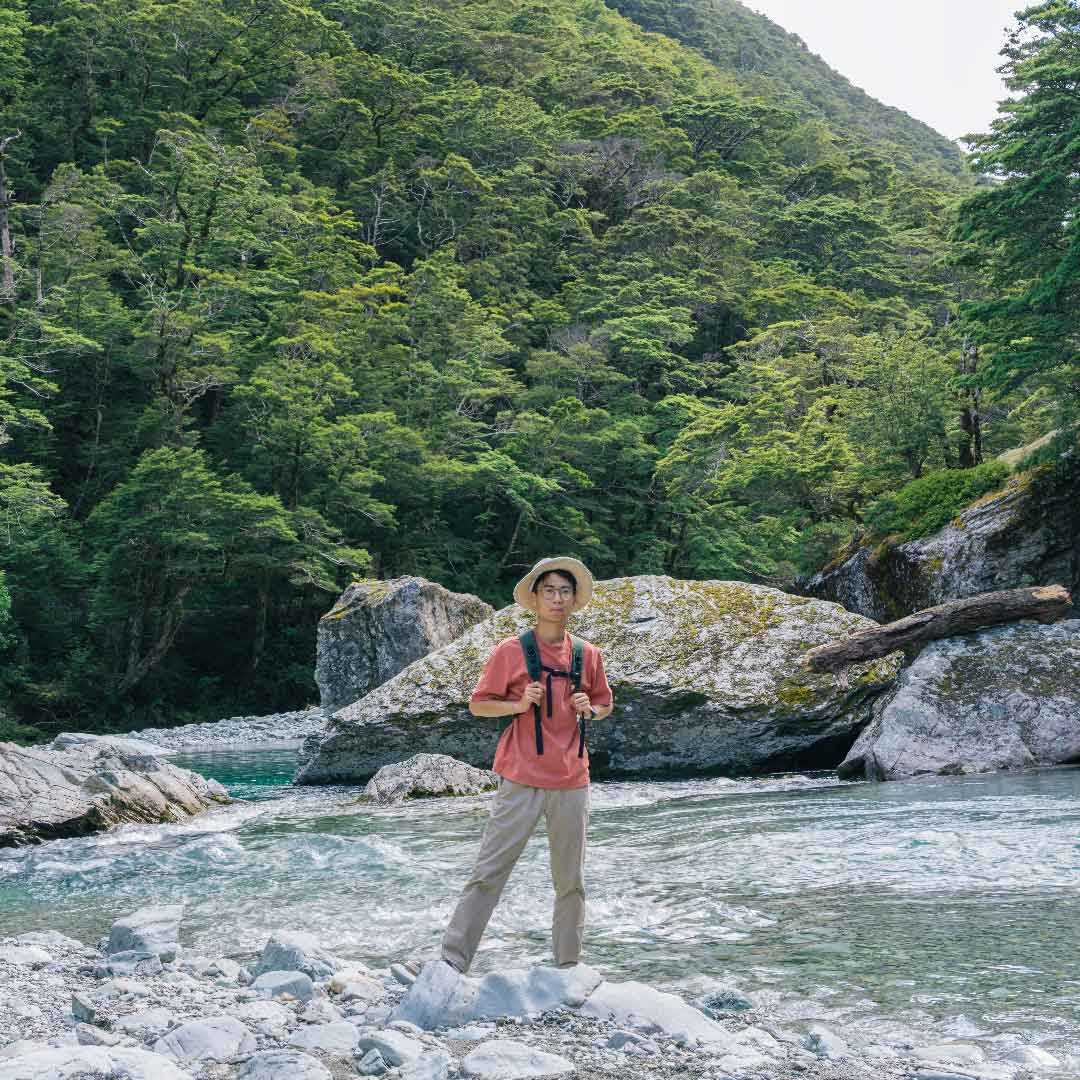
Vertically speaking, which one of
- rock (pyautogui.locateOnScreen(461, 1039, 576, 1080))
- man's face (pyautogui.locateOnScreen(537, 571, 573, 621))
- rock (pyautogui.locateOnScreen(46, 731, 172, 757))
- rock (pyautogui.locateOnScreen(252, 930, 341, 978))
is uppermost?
man's face (pyautogui.locateOnScreen(537, 571, 573, 621))

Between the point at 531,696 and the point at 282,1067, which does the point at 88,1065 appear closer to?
the point at 282,1067

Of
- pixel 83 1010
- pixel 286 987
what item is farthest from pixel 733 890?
pixel 83 1010

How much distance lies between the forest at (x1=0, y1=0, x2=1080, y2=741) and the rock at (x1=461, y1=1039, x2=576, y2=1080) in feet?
47.7

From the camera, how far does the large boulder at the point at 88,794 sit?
10039mm

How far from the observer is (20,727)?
25.6 m

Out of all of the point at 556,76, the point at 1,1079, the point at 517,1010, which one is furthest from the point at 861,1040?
the point at 556,76

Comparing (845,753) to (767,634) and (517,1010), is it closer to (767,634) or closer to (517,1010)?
(767,634)

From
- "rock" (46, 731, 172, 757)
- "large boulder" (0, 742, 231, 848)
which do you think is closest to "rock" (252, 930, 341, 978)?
"large boulder" (0, 742, 231, 848)

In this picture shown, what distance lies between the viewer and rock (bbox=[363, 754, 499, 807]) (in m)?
11.7

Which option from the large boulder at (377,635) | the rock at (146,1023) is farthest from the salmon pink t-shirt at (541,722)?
the large boulder at (377,635)

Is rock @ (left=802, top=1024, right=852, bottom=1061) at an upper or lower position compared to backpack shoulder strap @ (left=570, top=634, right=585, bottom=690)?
lower

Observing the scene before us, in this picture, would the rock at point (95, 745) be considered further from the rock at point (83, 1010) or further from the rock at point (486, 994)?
the rock at point (486, 994)

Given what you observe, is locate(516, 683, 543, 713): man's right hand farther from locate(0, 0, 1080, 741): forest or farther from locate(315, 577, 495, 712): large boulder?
locate(315, 577, 495, 712): large boulder

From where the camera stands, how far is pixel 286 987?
4520 millimetres
